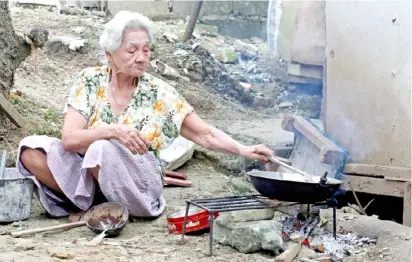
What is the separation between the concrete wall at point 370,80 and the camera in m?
5.40

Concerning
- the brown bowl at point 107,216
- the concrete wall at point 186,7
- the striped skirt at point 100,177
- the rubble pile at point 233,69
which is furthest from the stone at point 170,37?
the brown bowl at point 107,216

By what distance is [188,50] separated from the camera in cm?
1048

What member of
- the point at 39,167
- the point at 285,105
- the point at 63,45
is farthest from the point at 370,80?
the point at 63,45

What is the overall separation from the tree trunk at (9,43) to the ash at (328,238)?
3111 millimetres

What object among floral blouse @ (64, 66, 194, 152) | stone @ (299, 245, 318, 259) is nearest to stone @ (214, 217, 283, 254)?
stone @ (299, 245, 318, 259)

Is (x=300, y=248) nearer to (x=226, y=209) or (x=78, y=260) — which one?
(x=226, y=209)

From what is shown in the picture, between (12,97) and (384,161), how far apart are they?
3846 millimetres

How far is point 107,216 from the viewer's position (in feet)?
14.3

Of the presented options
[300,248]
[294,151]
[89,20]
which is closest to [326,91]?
[294,151]

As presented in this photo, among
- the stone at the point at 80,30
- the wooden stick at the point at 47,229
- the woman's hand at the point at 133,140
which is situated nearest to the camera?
the woman's hand at the point at 133,140

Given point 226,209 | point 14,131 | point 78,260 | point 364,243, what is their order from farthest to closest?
point 14,131 → point 364,243 → point 226,209 → point 78,260

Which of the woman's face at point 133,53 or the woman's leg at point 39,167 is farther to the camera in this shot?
the woman's leg at point 39,167

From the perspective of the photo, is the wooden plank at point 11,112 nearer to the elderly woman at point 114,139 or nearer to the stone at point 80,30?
the elderly woman at point 114,139

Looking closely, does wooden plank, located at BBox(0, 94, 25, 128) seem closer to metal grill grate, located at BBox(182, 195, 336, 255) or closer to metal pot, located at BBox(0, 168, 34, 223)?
metal pot, located at BBox(0, 168, 34, 223)
